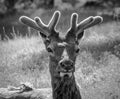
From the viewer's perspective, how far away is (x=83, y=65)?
32.5 feet

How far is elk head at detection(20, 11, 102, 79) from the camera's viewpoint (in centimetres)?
564

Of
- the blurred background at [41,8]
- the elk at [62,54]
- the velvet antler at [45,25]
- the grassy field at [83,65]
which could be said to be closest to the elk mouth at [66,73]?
the elk at [62,54]

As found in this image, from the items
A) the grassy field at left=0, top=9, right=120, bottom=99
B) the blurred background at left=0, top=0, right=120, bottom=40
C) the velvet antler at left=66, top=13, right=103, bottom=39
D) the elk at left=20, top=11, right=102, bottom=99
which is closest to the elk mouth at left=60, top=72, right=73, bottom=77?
the elk at left=20, top=11, right=102, bottom=99

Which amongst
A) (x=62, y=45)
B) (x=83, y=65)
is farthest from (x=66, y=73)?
(x=83, y=65)

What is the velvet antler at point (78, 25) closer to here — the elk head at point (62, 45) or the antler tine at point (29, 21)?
the elk head at point (62, 45)

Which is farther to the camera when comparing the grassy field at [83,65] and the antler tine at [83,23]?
the grassy field at [83,65]

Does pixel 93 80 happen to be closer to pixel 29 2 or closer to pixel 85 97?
pixel 85 97

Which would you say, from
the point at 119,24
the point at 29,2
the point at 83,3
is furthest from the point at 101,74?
the point at 29,2

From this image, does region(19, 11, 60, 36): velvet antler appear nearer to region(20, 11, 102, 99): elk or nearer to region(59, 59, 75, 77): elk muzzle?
region(20, 11, 102, 99): elk

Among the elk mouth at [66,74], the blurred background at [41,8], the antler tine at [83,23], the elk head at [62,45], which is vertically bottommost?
the elk mouth at [66,74]

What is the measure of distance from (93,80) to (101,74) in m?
0.26

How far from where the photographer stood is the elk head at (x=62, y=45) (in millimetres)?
5639

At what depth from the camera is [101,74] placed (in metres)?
8.80

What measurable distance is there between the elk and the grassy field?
150 cm
